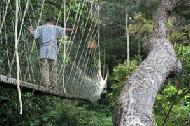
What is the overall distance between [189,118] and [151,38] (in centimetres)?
106

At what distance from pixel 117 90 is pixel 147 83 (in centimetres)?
561

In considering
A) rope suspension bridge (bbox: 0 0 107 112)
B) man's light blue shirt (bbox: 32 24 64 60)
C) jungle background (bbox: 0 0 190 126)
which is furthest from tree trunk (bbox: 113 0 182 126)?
man's light blue shirt (bbox: 32 24 64 60)

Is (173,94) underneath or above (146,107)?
underneath

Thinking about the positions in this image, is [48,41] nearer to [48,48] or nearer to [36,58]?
[48,48]

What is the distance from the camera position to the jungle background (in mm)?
5566

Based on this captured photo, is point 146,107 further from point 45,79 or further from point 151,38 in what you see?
point 45,79

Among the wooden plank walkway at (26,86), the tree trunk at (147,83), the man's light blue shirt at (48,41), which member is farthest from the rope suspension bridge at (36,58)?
the tree trunk at (147,83)

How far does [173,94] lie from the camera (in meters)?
5.50

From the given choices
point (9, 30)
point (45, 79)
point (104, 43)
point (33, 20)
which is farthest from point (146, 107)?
point (104, 43)

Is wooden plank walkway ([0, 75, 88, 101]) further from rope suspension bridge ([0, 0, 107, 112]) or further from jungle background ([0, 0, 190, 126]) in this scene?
jungle background ([0, 0, 190, 126])

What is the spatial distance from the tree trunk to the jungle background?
1.20ft

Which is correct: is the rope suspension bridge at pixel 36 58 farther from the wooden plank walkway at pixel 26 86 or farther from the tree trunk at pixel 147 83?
the tree trunk at pixel 147 83

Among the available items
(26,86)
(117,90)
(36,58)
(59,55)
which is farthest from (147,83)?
(117,90)

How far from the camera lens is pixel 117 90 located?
886 cm
